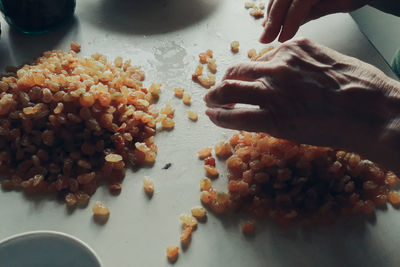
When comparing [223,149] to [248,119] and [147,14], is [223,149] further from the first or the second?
[147,14]

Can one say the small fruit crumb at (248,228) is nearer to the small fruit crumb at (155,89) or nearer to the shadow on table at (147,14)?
the small fruit crumb at (155,89)

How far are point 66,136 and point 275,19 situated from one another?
1.60ft

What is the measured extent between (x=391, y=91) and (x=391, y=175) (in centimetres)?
20

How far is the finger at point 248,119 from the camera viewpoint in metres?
0.74

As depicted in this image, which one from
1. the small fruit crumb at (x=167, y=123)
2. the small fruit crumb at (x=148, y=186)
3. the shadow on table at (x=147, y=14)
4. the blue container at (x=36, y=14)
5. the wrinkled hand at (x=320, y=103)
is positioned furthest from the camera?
the shadow on table at (x=147, y=14)

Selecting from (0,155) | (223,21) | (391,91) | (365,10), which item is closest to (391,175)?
(391,91)

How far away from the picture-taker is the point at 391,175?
0.85 meters

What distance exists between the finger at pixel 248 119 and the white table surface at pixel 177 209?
0.13m

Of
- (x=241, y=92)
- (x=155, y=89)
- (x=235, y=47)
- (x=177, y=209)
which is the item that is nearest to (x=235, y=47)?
(x=235, y=47)

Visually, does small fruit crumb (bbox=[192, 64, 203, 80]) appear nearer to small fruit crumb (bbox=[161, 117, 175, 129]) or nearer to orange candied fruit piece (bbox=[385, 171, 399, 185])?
small fruit crumb (bbox=[161, 117, 175, 129])

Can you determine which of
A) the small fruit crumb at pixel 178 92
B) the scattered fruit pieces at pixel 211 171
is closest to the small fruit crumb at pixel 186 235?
the scattered fruit pieces at pixel 211 171

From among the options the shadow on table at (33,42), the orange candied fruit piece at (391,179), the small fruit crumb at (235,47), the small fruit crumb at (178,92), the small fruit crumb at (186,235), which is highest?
the orange candied fruit piece at (391,179)

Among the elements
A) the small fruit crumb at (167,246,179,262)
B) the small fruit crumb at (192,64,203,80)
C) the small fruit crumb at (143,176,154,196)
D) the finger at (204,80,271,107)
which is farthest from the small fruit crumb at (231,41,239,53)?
the small fruit crumb at (167,246,179,262)

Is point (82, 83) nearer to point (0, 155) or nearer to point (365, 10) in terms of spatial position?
point (0, 155)
